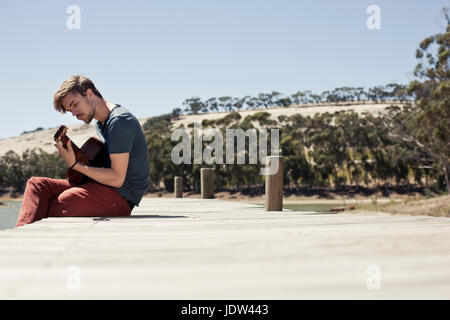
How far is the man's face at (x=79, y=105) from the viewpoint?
3.35m

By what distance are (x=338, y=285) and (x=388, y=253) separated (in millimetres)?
533

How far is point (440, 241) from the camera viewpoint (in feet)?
6.83

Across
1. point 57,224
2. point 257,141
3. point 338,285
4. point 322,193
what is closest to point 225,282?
point 338,285

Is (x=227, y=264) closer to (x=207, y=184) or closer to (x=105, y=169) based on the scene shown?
(x=105, y=169)

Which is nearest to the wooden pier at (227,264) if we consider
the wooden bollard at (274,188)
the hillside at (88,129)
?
the wooden bollard at (274,188)

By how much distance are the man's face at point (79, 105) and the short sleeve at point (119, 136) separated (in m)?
0.23

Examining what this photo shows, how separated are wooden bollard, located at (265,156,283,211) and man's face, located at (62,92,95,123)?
8.22ft

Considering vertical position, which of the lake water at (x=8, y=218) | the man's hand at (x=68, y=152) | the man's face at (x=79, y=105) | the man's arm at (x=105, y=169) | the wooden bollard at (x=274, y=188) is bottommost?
the lake water at (x=8, y=218)

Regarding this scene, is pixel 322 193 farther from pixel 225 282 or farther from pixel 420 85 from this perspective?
pixel 225 282

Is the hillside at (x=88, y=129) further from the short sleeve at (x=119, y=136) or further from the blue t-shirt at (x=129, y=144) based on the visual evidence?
the short sleeve at (x=119, y=136)

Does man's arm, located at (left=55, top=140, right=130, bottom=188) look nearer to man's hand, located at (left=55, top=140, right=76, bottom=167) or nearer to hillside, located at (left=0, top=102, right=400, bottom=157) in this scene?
man's hand, located at (left=55, top=140, right=76, bottom=167)

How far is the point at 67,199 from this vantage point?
3.50m

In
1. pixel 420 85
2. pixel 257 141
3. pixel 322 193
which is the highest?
pixel 420 85
